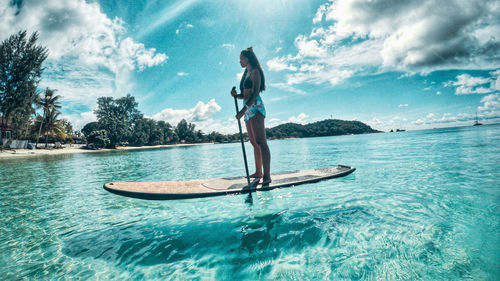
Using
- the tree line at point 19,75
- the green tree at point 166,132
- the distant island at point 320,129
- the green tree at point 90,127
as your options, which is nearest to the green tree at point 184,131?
the green tree at point 166,132

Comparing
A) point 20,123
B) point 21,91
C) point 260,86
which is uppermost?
point 21,91

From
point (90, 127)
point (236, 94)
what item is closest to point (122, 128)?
point (90, 127)

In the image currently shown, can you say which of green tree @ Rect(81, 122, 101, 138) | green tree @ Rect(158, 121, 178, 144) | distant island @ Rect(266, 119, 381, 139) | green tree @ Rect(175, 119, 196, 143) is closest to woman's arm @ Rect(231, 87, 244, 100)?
green tree @ Rect(81, 122, 101, 138)

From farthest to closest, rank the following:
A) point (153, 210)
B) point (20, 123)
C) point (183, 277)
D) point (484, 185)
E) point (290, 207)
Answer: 1. point (20, 123)
2. point (484, 185)
3. point (153, 210)
4. point (290, 207)
5. point (183, 277)

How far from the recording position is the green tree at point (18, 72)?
30828 millimetres

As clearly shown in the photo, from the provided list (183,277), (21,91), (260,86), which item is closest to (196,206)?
(183,277)

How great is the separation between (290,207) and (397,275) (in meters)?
2.10

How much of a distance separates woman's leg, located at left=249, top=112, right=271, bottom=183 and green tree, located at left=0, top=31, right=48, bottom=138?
4625 cm

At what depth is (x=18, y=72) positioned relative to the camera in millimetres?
31953

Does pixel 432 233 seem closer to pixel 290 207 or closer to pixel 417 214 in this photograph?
pixel 417 214

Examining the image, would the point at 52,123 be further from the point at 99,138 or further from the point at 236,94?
the point at 236,94

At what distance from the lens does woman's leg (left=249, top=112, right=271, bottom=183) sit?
443 cm

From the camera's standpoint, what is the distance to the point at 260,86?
15.7 feet

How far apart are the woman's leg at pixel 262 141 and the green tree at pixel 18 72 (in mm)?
46247
